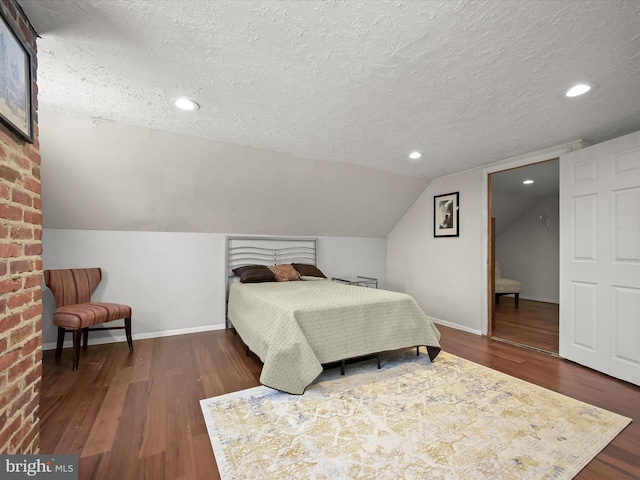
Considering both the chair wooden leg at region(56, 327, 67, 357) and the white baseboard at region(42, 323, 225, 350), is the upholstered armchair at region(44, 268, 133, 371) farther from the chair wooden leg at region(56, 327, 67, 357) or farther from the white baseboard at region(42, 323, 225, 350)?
the white baseboard at region(42, 323, 225, 350)

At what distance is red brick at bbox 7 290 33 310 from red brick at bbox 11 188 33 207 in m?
0.40

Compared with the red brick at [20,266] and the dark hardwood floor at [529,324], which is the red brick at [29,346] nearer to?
the red brick at [20,266]

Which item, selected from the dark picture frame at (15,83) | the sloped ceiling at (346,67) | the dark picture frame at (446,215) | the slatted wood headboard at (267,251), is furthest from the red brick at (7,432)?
the dark picture frame at (446,215)

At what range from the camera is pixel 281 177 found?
12.5ft

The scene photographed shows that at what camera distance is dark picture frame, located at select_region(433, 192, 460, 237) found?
168 inches

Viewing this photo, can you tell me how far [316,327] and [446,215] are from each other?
2919 millimetres

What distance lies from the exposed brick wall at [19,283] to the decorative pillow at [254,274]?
2.49 m

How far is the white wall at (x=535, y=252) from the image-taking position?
233 inches

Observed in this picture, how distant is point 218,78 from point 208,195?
1.93 meters

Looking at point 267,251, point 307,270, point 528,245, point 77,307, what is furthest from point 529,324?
point 77,307

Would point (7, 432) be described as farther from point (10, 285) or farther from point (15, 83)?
point (15, 83)

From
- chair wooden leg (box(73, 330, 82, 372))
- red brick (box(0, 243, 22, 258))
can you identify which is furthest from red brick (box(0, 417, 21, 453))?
chair wooden leg (box(73, 330, 82, 372))

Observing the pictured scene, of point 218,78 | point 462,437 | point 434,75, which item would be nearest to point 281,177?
point 218,78

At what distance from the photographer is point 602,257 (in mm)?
2688
